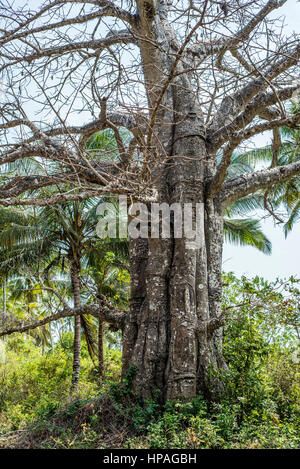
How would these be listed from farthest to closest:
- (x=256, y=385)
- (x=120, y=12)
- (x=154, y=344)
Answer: (x=120, y=12), (x=154, y=344), (x=256, y=385)

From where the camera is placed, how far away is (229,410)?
15.7 feet

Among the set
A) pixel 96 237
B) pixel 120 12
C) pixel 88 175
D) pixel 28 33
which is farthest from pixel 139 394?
pixel 96 237

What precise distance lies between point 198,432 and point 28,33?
5.35m

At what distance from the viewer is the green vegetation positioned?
4340 mm

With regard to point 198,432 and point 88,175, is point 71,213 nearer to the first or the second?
point 88,175

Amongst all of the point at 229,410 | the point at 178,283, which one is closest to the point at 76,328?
the point at 178,283

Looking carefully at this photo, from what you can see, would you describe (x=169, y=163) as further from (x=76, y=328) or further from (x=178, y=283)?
(x=76, y=328)

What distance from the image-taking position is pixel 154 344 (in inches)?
217

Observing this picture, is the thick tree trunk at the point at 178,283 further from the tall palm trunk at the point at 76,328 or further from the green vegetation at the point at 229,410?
the tall palm trunk at the point at 76,328

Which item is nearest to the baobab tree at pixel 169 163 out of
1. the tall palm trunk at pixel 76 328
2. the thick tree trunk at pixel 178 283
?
the thick tree trunk at pixel 178 283

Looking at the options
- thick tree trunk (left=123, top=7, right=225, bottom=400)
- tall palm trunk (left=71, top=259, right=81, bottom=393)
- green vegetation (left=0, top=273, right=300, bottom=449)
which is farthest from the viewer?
tall palm trunk (left=71, top=259, right=81, bottom=393)

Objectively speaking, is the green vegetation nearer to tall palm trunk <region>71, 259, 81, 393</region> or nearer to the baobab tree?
the baobab tree

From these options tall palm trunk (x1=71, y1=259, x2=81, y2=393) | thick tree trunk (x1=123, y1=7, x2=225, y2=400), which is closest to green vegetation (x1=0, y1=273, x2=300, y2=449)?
thick tree trunk (x1=123, y1=7, x2=225, y2=400)
